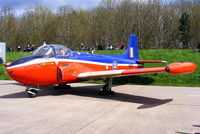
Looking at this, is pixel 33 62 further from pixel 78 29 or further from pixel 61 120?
pixel 78 29

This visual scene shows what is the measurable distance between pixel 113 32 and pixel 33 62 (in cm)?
4787

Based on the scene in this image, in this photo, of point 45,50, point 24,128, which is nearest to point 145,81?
point 45,50

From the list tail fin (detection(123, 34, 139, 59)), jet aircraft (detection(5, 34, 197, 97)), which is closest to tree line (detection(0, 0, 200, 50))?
tail fin (detection(123, 34, 139, 59))

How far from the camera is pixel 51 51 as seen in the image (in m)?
9.41

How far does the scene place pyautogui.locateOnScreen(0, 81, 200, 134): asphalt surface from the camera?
17.4 feet

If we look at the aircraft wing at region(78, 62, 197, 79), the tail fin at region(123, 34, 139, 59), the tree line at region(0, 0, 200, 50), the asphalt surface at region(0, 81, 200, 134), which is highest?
the tree line at region(0, 0, 200, 50)

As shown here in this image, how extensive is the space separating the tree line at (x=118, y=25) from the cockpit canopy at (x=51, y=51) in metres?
41.8

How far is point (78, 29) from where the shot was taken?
178ft

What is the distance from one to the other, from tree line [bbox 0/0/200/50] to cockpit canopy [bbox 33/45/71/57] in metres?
41.8

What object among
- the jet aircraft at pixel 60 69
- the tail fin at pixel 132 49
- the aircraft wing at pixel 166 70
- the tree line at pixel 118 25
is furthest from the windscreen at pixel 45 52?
the tree line at pixel 118 25

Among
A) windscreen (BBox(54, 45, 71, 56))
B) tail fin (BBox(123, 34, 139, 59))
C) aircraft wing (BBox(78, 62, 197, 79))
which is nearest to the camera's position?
aircraft wing (BBox(78, 62, 197, 79))

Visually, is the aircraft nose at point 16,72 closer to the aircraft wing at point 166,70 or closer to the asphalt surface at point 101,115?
the asphalt surface at point 101,115

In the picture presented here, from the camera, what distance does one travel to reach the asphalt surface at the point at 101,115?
5293mm

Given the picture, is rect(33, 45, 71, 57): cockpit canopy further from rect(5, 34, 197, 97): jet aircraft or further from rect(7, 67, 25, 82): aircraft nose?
rect(7, 67, 25, 82): aircraft nose
